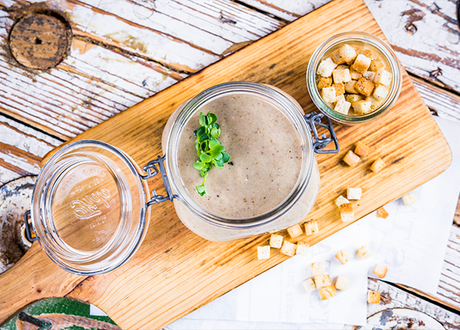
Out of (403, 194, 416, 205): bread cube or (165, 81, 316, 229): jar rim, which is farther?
(403, 194, 416, 205): bread cube

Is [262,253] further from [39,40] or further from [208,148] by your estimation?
[39,40]

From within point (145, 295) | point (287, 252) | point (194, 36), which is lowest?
point (145, 295)

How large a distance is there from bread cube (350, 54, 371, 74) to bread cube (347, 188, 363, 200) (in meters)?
0.34

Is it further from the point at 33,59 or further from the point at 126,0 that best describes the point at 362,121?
the point at 33,59

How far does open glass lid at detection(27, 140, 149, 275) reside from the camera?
91cm

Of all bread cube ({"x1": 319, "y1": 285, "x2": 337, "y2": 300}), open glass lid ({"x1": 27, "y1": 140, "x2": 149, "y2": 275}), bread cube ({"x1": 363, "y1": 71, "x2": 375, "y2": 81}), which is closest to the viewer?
open glass lid ({"x1": 27, "y1": 140, "x2": 149, "y2": 275})

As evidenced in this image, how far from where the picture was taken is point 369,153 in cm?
107

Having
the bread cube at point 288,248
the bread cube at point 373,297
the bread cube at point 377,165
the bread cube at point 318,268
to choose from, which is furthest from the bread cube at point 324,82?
the bread cube at point 373,297

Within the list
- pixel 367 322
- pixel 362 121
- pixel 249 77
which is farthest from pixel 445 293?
pixel 249 77

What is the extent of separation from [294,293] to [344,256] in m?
0.21

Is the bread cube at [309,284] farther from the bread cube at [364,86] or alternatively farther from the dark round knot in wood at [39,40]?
the dark round knot in wood at [39,40]

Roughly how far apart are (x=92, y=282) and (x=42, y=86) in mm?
680

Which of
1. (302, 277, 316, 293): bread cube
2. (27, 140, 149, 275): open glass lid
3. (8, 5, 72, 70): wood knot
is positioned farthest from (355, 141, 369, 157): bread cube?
(8, 5, 72, 70): wood knot

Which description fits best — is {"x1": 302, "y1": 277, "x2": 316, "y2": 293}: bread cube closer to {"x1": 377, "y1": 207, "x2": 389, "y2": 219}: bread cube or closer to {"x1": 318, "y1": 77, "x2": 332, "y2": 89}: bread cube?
{"x1": 377, "y1": 207, "x2": 389, "y2": 219}: bread cube
